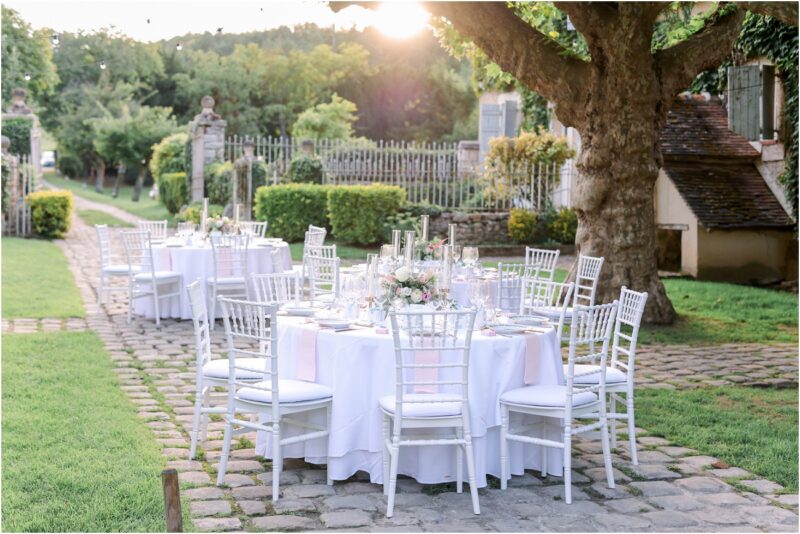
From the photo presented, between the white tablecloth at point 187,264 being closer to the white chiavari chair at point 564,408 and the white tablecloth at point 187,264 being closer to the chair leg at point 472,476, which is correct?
the white chiavari chair at point 564,408

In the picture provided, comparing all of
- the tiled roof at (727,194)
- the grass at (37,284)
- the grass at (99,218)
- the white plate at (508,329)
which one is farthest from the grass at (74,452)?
the grass at (99,218)

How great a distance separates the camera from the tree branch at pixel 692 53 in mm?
11344

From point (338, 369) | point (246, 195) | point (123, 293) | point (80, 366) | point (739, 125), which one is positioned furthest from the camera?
point (246, 195)

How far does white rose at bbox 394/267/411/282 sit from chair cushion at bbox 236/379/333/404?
844mm

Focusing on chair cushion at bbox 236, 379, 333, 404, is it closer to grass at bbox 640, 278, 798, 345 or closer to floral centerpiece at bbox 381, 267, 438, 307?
floral centerpiece at bbox 381, 267, 438, 307

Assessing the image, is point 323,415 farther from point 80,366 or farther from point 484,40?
point 484,40

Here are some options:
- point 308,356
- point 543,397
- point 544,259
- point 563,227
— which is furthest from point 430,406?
point 563,227

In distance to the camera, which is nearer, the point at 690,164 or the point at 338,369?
the point at 338,369

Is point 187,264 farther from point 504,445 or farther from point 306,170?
point 306,170

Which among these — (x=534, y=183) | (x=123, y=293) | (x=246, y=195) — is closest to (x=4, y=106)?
(x=246, y=195)

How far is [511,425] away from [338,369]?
1064mm

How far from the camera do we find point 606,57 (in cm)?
1111

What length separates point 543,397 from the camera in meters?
5.57

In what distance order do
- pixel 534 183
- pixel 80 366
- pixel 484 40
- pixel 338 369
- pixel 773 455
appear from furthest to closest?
pixel 534 183 < pixel 484 40 < pixel 80 366 < pixel 773 455 < pixel 338 369
